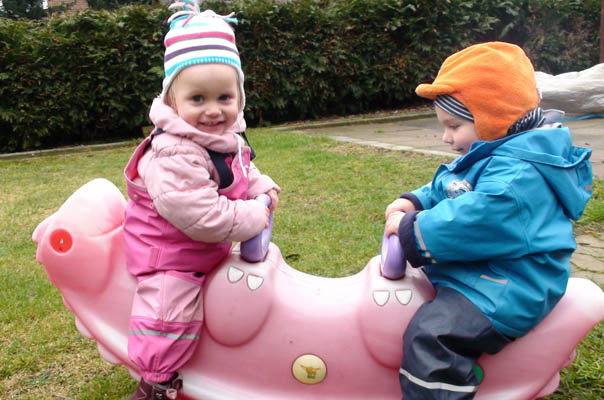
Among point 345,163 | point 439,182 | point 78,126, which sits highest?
point 439,182

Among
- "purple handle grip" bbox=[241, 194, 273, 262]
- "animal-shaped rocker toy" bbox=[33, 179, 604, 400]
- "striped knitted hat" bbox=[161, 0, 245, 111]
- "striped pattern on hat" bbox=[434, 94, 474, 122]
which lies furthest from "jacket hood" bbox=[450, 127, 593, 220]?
"striped knitted hat" bbox=[161, 0, 245, 111]

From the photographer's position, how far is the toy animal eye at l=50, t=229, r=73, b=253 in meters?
1.84

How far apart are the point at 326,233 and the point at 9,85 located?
587 cm

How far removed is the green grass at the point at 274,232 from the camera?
7.00 feet

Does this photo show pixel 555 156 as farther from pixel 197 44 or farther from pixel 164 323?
pixel 164 323

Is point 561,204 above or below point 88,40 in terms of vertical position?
above

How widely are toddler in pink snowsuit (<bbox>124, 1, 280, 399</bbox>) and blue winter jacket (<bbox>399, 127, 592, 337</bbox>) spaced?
615 mm

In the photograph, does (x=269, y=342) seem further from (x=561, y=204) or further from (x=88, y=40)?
(x=88, y=40)

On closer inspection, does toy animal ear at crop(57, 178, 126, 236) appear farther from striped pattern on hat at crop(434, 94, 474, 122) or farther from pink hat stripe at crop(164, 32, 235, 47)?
striped pattern on hat at crop(434, 94, 474, 122)

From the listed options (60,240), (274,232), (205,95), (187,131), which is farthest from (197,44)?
(274,232)

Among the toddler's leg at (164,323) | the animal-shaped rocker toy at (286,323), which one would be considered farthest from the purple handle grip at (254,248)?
the toddler's leg at (164,323)

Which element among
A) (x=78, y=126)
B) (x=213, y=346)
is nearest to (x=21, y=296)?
(x=213, y=346)

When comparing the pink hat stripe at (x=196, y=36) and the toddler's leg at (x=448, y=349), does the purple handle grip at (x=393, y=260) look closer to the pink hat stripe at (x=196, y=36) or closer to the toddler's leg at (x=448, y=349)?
the toddler's leg at (x=448, y=349)

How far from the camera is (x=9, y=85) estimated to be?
721 cm
